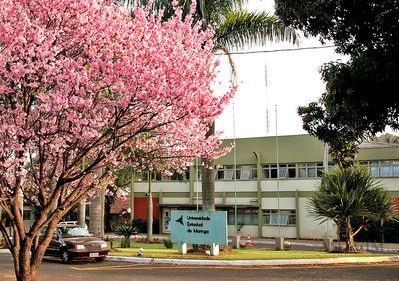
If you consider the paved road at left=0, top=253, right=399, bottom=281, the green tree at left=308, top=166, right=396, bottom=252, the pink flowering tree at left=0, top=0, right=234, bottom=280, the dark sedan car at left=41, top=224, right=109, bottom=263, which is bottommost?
the paved road at left=0, top=253, right=399, bottom=281

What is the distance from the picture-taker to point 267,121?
4694cm

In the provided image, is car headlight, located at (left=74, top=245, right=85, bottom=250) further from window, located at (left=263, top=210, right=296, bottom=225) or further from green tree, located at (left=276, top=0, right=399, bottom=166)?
window, located at (left=263, top=210, right=296, bottom=225)

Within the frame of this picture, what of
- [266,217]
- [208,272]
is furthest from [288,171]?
[208,272]

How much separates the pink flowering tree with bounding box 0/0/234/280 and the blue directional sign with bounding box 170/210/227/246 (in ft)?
35.9

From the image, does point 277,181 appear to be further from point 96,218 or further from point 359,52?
point 359,52

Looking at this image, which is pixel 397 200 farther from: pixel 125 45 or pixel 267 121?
pixel 125 45

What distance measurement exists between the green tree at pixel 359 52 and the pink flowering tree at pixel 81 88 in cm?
459

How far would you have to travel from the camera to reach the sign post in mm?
20359

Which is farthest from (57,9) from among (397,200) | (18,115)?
(397,200)

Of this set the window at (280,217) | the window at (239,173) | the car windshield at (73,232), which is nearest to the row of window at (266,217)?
the window at (280,217)

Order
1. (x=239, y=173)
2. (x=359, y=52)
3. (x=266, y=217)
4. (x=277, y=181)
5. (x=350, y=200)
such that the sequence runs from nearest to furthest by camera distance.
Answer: (x=359, y=52) < (x=350, y=200) < (x=277, y=181) < (x=266, y=217) < (x=239, y=173)

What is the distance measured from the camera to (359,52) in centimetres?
1372

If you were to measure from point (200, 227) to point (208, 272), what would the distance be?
432 cm

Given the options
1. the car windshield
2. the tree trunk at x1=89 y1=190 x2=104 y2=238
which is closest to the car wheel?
the car windshield
